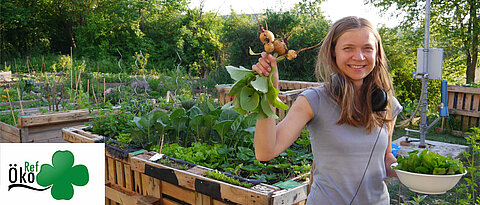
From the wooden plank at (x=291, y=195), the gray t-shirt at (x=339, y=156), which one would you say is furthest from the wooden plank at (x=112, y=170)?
the gray t-shirt at (x=339, y=156)

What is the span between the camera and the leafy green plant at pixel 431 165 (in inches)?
50.8

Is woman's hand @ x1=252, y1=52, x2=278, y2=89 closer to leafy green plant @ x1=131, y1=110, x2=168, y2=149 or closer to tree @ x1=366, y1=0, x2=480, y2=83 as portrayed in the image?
leafy green plant @ x1=131, y1=110, x2=168, y2=149

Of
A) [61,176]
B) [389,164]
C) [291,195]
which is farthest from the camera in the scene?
[61,176]

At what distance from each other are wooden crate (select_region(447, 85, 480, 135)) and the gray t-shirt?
6707 mm

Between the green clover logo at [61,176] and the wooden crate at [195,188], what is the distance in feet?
1.29

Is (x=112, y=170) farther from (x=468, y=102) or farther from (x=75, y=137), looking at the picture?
(x=468, y=102)

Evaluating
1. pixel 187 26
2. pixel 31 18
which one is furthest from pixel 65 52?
pixel 187 26

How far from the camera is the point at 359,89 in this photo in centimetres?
140

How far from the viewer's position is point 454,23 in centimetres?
1030

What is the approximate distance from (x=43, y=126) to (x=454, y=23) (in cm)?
1031

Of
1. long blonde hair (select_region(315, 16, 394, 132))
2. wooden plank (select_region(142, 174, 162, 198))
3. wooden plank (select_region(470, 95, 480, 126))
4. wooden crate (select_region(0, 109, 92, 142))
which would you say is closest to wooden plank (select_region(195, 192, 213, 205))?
wooden plank (select_region(142, 174, 162, 198))

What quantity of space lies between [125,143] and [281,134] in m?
2.31

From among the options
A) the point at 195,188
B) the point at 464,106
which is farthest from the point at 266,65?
the point at 464,106

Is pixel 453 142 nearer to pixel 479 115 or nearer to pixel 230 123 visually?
pixel 479 115
